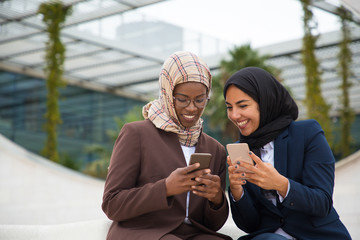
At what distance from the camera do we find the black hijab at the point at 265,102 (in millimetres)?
2670

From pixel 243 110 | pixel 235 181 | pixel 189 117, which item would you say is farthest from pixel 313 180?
pixel 189 117

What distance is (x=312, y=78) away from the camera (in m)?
11.9

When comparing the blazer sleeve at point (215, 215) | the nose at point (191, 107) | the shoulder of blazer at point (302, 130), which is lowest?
the blazer sleeve at point (215, 215)

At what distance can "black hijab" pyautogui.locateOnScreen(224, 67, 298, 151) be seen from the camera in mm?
2670

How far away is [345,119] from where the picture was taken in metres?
14.1

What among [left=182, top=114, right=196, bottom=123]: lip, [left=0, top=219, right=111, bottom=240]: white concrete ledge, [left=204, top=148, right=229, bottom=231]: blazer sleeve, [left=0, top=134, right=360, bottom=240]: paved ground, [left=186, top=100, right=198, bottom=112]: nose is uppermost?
[left=186, top=100, right=198, bottom=112]: nose

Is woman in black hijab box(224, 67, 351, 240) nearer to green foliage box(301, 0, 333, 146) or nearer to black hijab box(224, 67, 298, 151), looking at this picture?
black hijab box(224, 67, 298, 151)

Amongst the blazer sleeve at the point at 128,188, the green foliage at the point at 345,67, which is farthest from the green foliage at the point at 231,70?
the blazer sleeve at the point at 128,188

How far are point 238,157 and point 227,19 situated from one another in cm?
1382

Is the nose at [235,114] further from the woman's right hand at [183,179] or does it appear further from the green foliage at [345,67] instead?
the green foliage at [345,67]

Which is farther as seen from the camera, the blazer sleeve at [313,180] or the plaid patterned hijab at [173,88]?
the plaid patterned hijab at [173,88]

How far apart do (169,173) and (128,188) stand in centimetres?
26

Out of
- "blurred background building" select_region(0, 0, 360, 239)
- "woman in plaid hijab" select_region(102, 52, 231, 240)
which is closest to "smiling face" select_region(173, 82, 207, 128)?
"woman in plaid hijab" select_region(102, 52, 231, 240)

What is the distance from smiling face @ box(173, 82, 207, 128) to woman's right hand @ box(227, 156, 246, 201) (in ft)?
1.25
